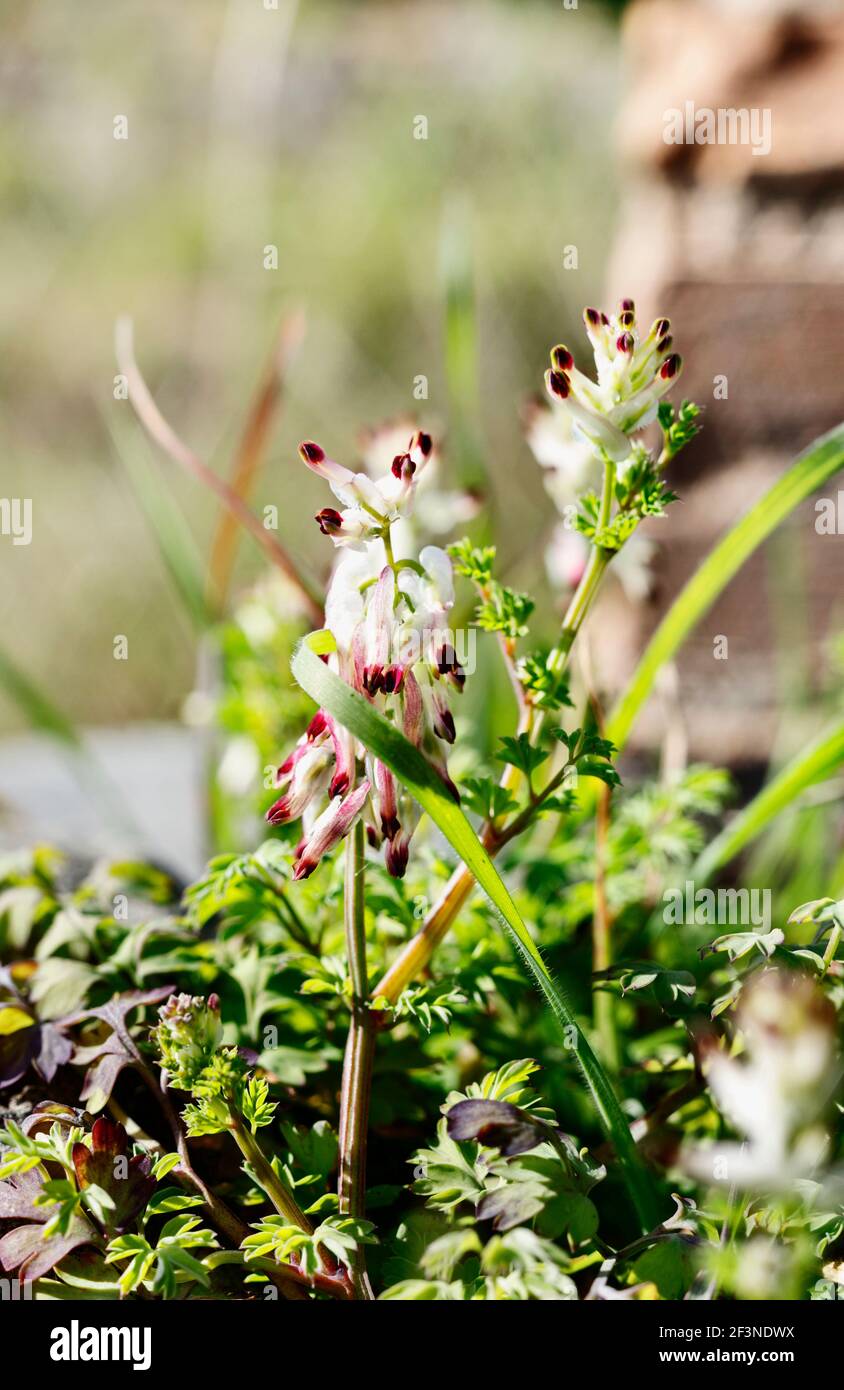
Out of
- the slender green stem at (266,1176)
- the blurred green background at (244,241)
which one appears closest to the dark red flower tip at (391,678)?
the slender green stem at (266,1176)

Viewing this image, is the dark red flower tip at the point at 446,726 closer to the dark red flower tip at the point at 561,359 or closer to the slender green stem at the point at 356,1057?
the slender green stem at the point at 356,1057

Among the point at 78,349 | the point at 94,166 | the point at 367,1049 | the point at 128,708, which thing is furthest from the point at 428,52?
the point at 367,1049

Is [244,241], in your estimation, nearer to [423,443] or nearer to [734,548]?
[734,548]

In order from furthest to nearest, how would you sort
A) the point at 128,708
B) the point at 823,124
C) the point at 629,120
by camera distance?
the point at 128,708 < the point at 629,120 < the point at 823,124

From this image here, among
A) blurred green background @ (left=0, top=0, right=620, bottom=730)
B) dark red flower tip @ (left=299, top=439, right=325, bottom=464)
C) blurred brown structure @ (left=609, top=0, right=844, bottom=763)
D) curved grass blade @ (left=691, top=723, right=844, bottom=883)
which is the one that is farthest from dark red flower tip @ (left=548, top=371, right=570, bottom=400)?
blurred green background @ (left=0, top=0, right=620, bottom=730)

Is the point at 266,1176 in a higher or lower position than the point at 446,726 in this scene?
lower

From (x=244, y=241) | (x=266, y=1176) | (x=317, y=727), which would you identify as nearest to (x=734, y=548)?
(x=317, y=727)
